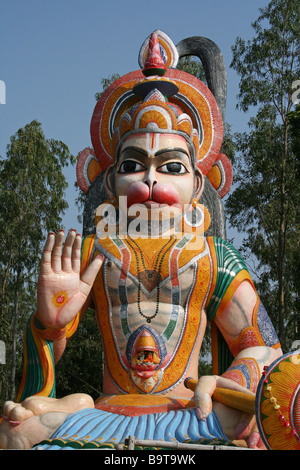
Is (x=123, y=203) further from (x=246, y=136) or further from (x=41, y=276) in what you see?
(x=246, y=136)

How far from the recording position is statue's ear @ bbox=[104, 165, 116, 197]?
6.40m

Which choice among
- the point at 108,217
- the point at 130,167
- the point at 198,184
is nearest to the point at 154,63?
the point at 130,167

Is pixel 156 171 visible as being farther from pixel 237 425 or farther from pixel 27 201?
pixel 27 201

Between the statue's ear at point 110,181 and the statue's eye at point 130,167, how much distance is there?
0.29 meters

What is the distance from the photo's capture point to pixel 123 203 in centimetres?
610

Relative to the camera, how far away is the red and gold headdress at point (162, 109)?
6230 mm

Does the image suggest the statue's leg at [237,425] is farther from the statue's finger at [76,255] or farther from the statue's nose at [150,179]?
the statue's nose at [150,179]

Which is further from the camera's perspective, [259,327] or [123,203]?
[123,203]

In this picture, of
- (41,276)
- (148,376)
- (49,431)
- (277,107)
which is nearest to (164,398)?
(148,376)

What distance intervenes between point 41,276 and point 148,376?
1.14m

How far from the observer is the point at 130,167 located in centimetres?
611

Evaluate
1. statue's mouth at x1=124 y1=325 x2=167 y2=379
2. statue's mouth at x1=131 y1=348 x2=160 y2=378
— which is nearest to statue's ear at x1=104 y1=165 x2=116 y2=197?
statue's mouth at x1=124 y1=325 x2=167 y2=379

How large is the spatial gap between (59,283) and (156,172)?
140 centimetres
